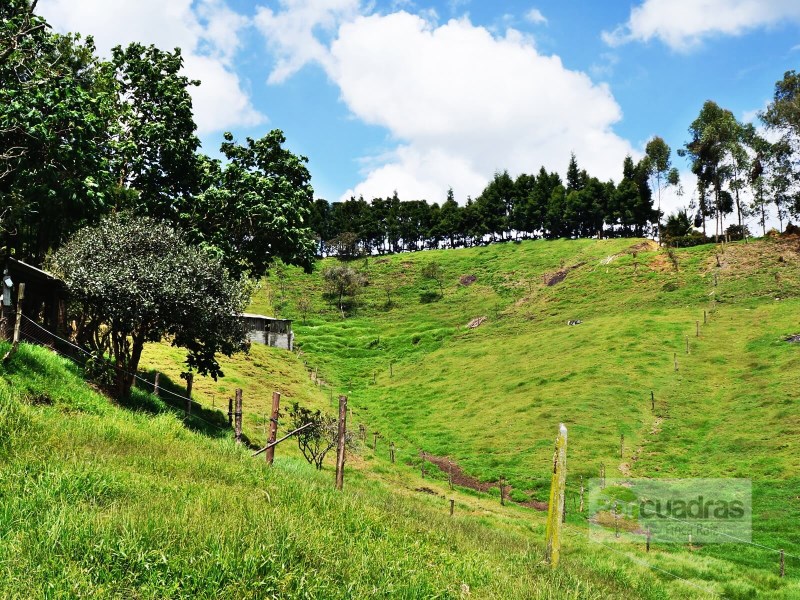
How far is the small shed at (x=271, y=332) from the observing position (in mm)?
73438

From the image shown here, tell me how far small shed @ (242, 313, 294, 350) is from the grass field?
418 cm

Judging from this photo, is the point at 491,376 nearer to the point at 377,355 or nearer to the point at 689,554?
the point at 377,355

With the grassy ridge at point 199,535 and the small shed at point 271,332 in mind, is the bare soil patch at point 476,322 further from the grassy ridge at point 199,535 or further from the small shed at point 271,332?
the grassy ridge at point 199,535

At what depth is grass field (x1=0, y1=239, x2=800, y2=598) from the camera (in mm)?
7004

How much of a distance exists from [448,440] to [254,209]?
2664 cm

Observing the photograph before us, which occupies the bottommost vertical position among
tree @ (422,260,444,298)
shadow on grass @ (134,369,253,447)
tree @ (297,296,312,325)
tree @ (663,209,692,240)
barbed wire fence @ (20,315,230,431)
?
shadow on grass @ (134,369,253,447)

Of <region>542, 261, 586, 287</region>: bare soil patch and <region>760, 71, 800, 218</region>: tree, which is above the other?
<region>760, 71, 800, 218</region>: tree

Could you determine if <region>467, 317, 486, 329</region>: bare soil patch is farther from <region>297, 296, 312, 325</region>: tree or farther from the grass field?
<region>297, 296, 312, 325</region>: tree

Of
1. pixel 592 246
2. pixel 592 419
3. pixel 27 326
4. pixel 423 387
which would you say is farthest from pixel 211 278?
pixel 592 246

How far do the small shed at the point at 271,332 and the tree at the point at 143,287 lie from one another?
48.1 metres

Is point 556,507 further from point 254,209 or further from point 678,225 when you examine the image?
point 678,225

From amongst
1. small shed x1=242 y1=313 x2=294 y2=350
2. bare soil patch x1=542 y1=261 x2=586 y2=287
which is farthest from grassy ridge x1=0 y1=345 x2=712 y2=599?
bare soil patch x1=542 y1=261 x2=586 y2=287

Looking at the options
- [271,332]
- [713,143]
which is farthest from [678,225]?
[271,332]

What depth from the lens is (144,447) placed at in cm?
1180
